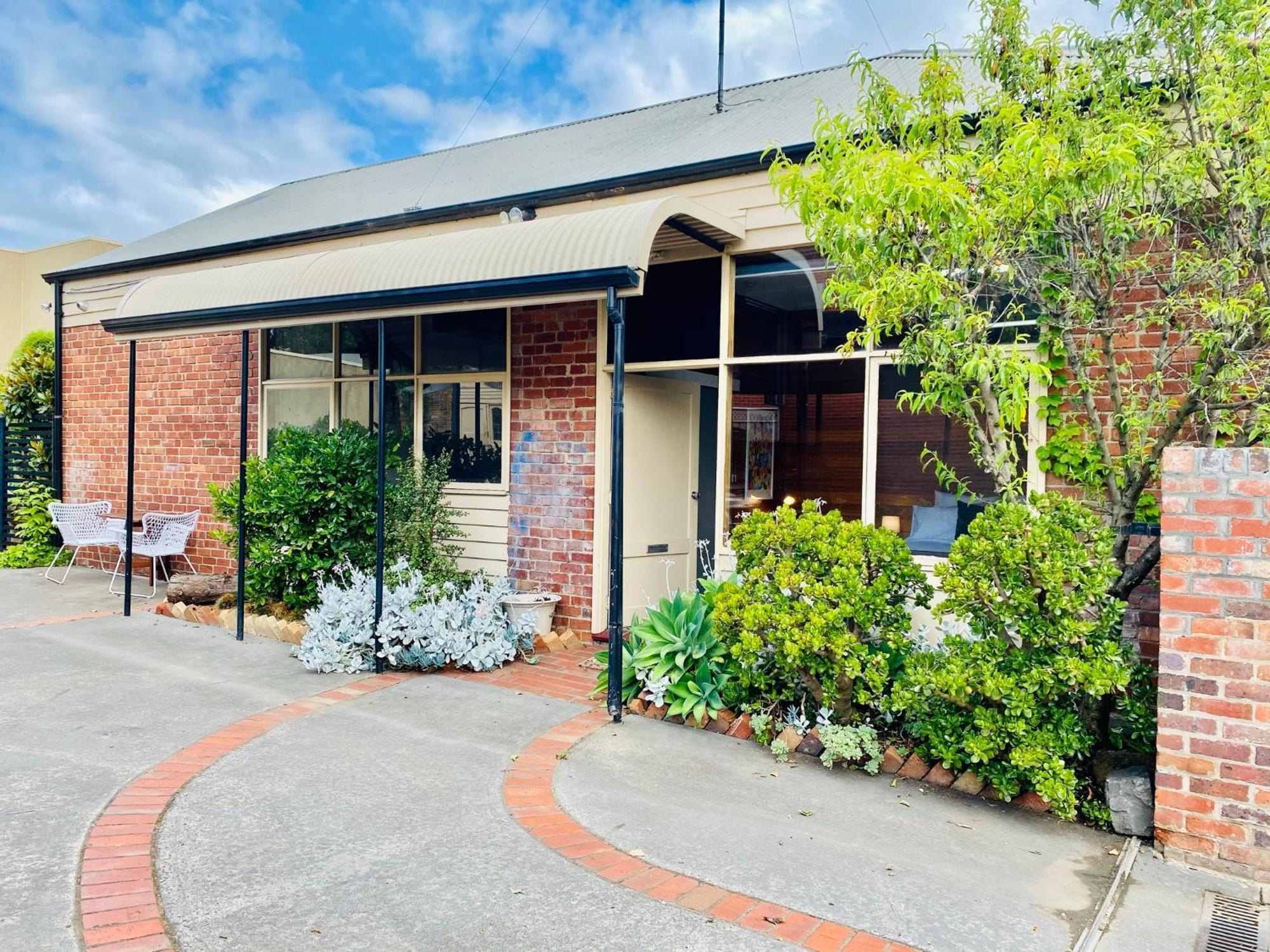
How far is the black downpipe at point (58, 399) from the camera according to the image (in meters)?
10.5

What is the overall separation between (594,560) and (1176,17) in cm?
478

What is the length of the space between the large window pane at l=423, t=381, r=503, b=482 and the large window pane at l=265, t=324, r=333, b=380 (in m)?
1.43

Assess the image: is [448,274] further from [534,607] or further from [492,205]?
[534,607]

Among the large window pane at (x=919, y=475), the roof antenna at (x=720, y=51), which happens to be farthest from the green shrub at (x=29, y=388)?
the large window pane at (x=919, y=475)

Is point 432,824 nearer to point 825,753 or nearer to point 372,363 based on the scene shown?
point 825,753

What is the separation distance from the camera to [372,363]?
791 cm

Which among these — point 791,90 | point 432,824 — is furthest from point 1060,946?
point 791,90

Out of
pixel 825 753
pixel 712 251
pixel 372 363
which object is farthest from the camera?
pixel 372 363

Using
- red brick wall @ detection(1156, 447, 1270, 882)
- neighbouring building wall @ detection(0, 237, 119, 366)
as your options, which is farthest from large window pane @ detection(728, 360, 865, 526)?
neighbouring building wall @ detection(0, 237, 119, 366)

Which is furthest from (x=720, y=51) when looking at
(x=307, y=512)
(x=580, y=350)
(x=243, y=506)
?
(x=243, y=506)

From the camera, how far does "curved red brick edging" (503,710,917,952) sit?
262 cm

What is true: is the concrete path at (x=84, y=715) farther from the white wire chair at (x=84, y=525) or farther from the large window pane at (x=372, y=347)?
the large window pane at (x=372, y=347)

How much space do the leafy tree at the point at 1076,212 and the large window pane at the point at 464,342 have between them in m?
3.55

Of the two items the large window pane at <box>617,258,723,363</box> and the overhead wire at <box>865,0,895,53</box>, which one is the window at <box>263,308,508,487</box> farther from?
the overhead wire at <box>865,0,895,53</box>
